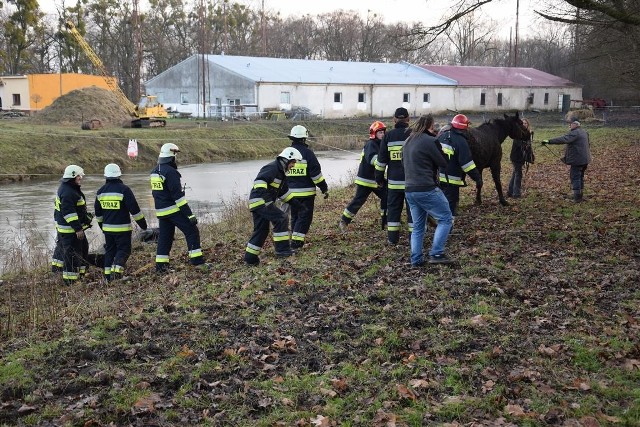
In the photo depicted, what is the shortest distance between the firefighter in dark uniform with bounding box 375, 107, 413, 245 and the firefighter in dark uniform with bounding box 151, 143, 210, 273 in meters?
2.87

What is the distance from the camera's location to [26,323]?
8.20m

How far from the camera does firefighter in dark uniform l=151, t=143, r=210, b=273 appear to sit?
408 inches

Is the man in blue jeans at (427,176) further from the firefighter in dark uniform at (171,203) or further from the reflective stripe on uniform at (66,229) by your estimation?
the reflective stripe on uniform at (66,229)

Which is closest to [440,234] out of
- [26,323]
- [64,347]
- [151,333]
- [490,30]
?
[151,333]

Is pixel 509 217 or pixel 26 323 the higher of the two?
pixel 509 217

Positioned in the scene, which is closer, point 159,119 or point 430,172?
point 430,172

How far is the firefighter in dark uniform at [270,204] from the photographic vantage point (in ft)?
33.4

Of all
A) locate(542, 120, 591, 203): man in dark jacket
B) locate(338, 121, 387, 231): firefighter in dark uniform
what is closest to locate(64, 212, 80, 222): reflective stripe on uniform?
locate(338, 121, 387, 231): firefighter in dark uniform

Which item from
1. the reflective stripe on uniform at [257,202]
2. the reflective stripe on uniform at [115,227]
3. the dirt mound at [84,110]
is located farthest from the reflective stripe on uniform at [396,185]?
the dirt mound at [84,110]

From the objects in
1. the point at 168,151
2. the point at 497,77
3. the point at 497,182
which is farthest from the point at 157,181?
the point at 497,77

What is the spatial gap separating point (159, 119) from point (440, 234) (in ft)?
128

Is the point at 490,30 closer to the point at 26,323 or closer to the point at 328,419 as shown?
Result: the point at 26,323

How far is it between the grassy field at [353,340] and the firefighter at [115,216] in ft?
1.85

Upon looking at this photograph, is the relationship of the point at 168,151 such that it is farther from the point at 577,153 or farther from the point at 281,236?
the point at 577,153
